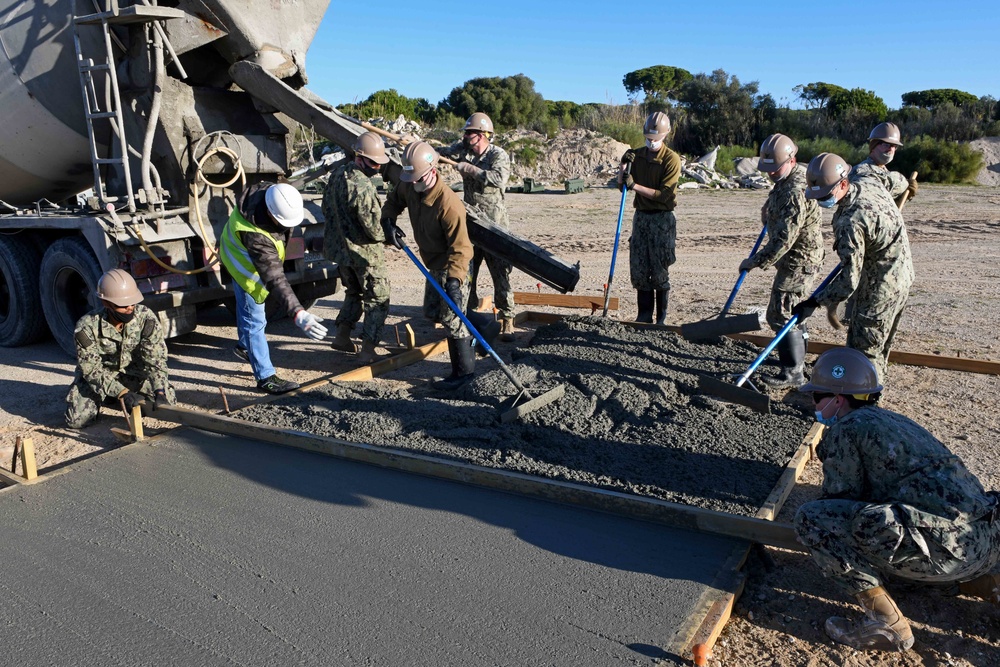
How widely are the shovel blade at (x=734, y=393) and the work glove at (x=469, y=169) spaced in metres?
2.55

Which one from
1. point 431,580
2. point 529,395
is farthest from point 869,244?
point 431,580

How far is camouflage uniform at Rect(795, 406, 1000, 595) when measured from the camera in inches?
92.0

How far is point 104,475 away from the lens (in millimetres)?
3779

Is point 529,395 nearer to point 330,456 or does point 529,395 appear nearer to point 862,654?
point 330,456

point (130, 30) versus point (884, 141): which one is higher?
point (130, 30)

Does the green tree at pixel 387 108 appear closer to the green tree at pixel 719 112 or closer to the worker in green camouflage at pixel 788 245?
the green tree at pixel 719 112

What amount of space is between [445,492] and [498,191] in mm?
3368

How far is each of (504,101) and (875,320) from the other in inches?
1042

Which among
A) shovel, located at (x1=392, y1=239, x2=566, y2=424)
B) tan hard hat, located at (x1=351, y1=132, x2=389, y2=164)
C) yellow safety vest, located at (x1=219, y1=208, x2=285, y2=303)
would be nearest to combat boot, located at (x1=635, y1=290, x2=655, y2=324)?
shovel, located at (x1=392, y1=239, x2=566, y2=424)

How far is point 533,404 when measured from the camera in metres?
4.25

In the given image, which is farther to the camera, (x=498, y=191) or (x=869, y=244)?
(x=498, y=191)

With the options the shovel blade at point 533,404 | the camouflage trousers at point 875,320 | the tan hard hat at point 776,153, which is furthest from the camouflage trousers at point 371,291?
the camouflage trousers at point 875,320

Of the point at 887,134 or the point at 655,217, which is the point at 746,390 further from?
the point at 887,134

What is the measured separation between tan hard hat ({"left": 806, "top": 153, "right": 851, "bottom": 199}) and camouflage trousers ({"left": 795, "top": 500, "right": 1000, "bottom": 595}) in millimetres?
2022
